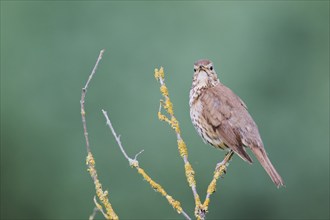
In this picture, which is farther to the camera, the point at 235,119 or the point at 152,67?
the point at 152,67

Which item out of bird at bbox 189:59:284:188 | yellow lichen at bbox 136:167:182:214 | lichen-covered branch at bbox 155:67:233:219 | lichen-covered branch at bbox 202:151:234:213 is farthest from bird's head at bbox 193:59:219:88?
yellow lichen at bbox 136:167:182:214

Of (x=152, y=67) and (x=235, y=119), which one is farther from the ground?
(x=152, y=67)

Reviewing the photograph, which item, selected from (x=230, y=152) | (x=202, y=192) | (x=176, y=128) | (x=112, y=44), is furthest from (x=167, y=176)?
(x=176, y=128)

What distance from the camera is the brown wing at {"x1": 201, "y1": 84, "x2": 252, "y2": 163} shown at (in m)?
6.15

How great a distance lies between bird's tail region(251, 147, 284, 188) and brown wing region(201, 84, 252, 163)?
142 mm

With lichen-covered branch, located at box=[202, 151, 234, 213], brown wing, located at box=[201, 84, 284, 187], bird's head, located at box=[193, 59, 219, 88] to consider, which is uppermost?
bird's head, located at box=[193, 59, 219, 88]

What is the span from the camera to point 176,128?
5125 mm

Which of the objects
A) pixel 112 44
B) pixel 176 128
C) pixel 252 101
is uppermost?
pixel 112 44

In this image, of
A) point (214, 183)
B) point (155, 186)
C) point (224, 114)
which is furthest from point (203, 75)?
point (155, 186)

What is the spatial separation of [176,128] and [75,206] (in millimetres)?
4029

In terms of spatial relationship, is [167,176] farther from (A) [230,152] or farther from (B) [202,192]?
(A) [230,152]

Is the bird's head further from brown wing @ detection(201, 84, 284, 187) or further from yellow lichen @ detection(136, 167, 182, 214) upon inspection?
yellow lichen @ detection(136, 167, 182, 214)

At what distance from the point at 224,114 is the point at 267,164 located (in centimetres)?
56

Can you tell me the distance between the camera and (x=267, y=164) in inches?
234
